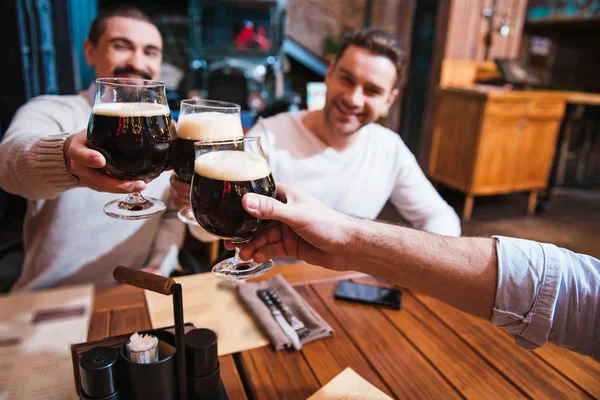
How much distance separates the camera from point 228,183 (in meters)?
0.74

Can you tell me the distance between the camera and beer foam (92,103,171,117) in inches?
31.8

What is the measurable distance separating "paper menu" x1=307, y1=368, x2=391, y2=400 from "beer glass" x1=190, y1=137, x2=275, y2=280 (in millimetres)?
349

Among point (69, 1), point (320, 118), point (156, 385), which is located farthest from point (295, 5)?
point (156, 385)

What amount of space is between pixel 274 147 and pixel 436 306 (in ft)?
3.27

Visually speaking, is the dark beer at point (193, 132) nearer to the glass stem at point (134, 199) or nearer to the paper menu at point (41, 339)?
the glass stem at point (134, 199)

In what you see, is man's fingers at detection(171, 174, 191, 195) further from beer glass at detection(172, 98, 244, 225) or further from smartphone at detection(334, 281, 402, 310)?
smartphone at detection(334, 281, 402, 310)

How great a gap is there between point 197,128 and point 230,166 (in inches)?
9.2

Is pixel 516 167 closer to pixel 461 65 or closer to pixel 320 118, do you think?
pixel 461 65

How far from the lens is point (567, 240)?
3826mm

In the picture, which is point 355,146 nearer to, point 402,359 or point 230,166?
point 402,359

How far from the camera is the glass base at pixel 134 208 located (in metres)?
0.83

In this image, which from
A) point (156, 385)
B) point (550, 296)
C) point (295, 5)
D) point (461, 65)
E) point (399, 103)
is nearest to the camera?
point (156, 385)

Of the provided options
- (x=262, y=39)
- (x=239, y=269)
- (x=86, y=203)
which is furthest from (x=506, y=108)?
(x=239, y=269)

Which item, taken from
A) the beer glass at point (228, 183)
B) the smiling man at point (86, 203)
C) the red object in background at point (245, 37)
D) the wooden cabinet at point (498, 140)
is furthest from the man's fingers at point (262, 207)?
the red object in background at point (245, 37)
